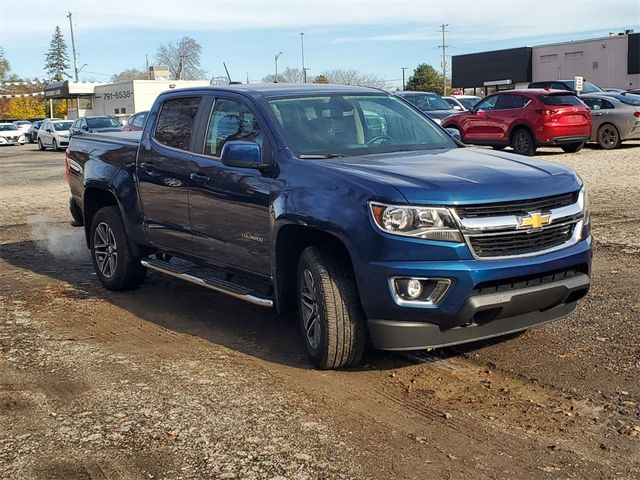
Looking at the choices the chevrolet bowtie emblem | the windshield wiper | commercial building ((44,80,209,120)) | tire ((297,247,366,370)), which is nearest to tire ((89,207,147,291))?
the windshield wiper

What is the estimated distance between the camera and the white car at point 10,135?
46.3 meters

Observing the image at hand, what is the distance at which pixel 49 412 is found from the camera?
15.0 feet

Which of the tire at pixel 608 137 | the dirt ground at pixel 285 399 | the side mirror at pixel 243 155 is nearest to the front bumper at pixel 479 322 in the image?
the dirt ground at pixel 285 399

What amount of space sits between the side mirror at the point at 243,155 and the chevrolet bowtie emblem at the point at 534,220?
179 centimetres

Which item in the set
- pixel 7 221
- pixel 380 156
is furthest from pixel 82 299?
pixel 7 221

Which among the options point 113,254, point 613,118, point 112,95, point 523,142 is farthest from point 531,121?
point 112,95

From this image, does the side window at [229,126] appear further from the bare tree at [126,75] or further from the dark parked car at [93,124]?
the bare tree at [126,75]

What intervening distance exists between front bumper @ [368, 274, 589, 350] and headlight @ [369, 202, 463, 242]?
1.29 ft

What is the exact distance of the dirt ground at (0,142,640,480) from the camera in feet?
12.6

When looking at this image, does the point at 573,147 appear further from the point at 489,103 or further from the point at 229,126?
the point at 229,126

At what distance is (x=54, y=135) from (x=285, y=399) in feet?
112

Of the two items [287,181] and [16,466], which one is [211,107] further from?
[16,466]

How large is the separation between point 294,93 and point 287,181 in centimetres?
108

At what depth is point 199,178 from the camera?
608 cm
